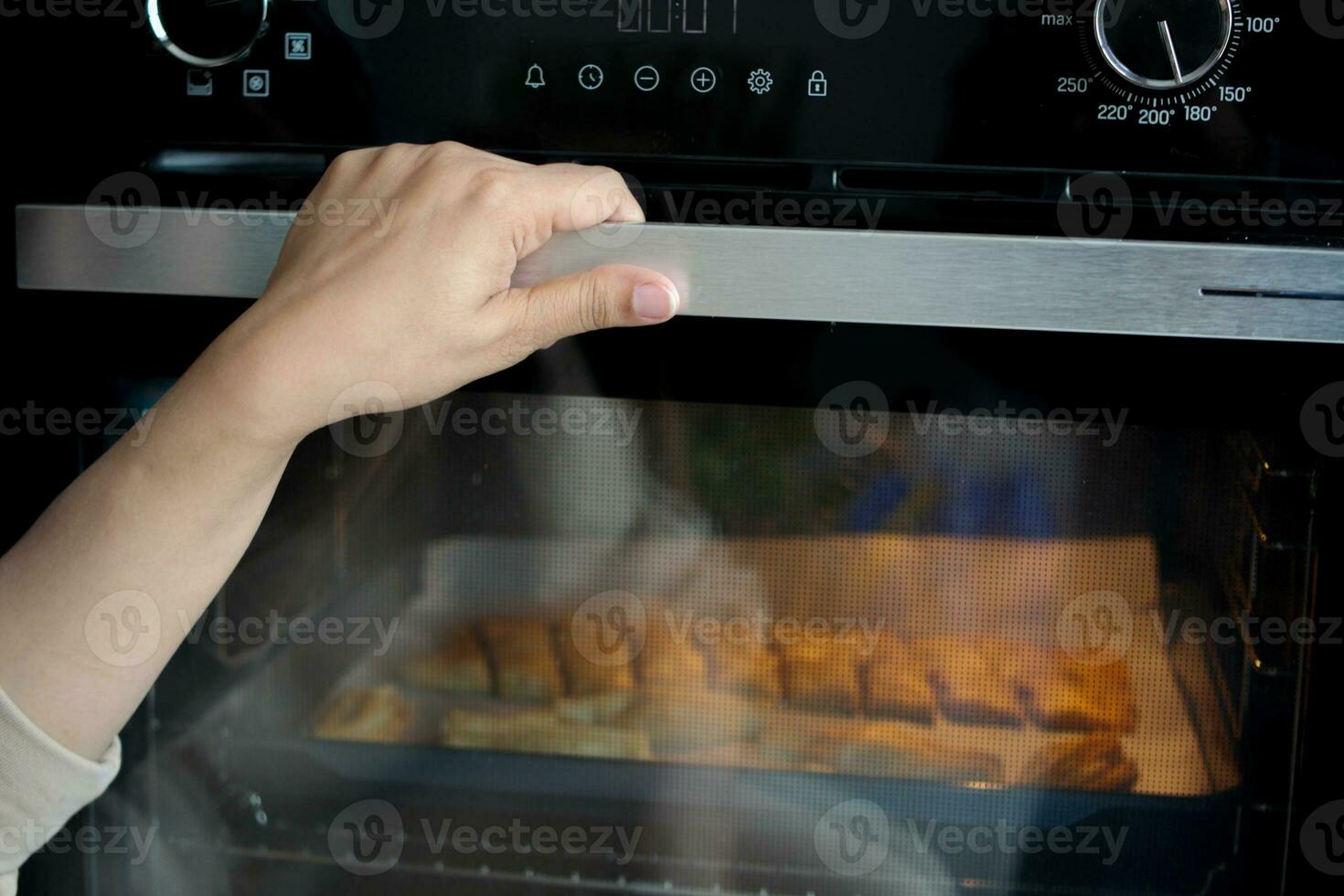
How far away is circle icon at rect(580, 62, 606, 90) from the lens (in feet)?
1.70

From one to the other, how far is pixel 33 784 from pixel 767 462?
40 centimetres

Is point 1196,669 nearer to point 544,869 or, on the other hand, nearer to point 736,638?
point 736,638

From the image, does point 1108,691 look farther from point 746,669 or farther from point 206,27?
point 206,27

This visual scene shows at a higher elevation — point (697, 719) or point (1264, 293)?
point (1264, 293)

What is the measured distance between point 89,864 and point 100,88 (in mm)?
428

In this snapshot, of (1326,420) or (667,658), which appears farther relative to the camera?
(667,658)

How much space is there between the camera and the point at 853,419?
1.82 ft

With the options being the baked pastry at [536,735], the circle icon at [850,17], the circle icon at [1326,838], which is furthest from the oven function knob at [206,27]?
the circle icon at [1326,838]

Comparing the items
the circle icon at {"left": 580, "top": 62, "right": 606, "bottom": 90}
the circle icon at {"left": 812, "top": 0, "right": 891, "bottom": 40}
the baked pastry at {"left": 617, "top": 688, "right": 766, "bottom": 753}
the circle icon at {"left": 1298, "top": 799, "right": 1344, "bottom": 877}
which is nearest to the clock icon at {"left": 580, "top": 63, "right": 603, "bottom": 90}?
the circle icon at {"left": 580, "top": 62, "right": 606, "bottom": 90}

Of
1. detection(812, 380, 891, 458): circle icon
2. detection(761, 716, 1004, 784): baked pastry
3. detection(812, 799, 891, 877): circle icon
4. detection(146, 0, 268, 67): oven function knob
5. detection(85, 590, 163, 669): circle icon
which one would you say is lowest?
detection(812, 799, 891, 877): circle icon

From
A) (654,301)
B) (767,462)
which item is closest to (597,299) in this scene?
(654,301)

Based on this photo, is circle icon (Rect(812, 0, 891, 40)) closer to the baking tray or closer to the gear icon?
the gear icon

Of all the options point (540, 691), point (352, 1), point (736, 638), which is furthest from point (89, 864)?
point (352, 1)

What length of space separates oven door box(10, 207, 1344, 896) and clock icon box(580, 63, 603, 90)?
8cm
